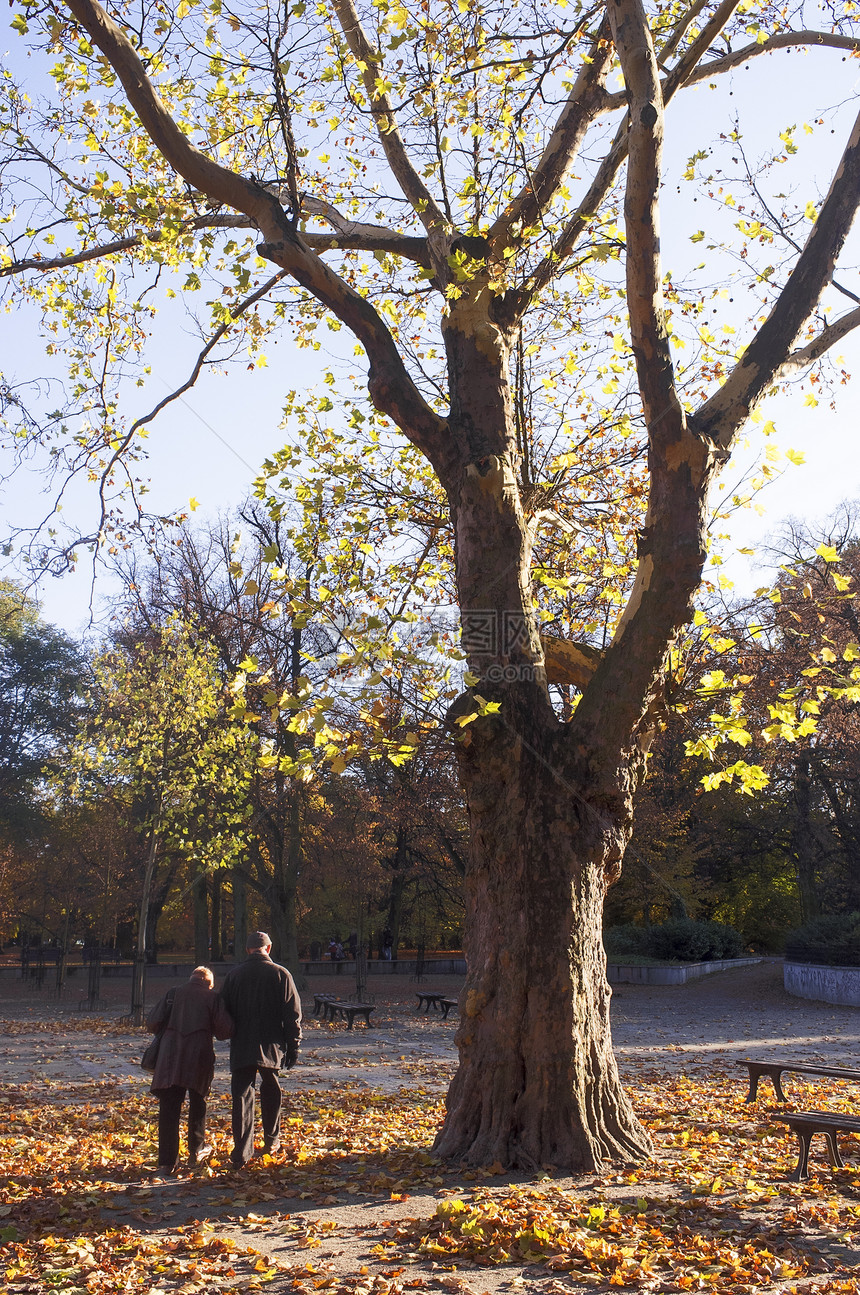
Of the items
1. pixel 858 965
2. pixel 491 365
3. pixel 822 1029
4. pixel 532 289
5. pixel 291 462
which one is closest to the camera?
pixel 491 365

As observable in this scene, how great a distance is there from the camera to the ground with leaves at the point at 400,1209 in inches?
178

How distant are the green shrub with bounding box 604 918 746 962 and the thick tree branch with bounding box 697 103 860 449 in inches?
952

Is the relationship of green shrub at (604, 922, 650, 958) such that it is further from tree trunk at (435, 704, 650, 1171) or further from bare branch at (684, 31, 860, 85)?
bare branch at (684, 31, 860, 85)

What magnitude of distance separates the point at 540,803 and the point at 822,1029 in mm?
12261

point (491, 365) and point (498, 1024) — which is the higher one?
point (491, 365)

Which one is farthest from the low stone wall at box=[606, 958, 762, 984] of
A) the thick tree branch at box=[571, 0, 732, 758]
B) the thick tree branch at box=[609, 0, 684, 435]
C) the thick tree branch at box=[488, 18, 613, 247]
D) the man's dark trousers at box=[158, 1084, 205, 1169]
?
the thick tree branch at box=[609, 0, 684, 435]

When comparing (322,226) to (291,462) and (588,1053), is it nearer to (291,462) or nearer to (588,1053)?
(291,462)

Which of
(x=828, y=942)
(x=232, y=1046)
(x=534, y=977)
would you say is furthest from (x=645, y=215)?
(x=828, y=942)

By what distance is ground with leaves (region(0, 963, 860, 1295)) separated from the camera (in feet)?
14.9

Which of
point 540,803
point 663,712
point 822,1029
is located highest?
point 663,712

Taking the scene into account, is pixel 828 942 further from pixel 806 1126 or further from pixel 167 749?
pixel 806 1126

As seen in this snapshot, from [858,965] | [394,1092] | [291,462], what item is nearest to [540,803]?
[291,462]

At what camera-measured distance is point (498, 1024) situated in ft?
21.5

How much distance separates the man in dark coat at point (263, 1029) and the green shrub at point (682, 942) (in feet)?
74.0
